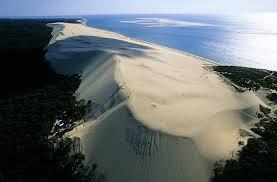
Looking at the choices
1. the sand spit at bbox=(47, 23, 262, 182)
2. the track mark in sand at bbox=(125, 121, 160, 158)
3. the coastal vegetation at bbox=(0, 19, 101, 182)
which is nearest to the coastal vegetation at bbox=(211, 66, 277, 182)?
the sand spit at bbox=(47, 23, 262, 182)

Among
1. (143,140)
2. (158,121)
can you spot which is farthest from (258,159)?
(143,140)

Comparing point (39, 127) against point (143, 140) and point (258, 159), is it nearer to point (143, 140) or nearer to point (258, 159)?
point (143, 140)

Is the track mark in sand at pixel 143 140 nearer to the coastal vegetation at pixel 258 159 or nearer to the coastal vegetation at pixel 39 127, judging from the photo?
the coastal vegetation at pixel 39 127

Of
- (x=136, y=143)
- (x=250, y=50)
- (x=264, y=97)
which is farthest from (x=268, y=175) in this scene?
(x=250, y=50)

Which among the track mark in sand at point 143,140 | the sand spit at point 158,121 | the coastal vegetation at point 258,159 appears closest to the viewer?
the coastal vegetation at point 258,159

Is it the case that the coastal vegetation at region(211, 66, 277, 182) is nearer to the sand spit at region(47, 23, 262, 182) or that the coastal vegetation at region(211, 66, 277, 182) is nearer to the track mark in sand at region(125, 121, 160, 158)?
the sand spit at region(47, 23, 262, 182)

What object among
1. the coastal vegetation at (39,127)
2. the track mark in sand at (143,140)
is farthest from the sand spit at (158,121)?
the coastal vegetation at (39,127)

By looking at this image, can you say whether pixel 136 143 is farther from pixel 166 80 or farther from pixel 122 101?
pixel 166 80
